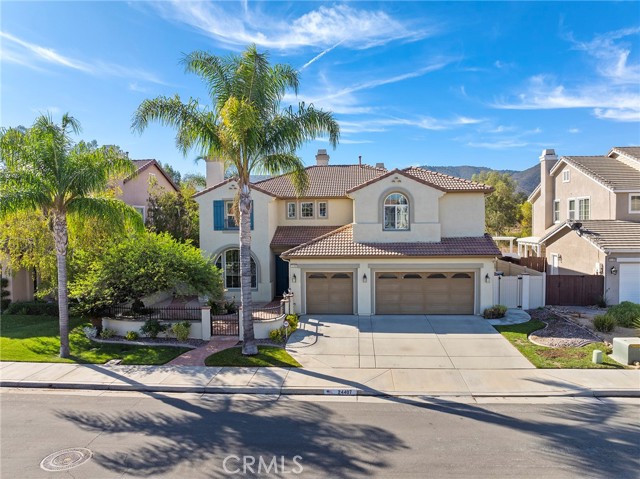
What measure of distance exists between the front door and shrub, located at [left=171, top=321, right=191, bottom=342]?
8096 mm

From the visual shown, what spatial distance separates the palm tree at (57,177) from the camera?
1277 centimetres

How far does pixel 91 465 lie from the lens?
745cm

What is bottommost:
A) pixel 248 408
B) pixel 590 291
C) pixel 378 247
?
pixel 248 408

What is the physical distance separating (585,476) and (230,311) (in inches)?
586

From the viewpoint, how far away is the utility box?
12323 mm

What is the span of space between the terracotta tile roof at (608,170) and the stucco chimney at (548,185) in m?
2.18

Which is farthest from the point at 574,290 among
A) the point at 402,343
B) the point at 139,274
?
the point at 139,274

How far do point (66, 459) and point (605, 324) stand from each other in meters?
17.8

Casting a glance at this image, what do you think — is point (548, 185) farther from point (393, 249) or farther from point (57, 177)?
point (57, 177)

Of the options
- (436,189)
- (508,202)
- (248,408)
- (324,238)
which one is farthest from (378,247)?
(508,202)

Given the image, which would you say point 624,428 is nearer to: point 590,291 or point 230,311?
point 590,291

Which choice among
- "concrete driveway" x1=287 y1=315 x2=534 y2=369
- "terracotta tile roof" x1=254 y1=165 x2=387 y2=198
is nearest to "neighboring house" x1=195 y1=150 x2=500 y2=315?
"concrete driveway" x1=287 y1=315 x2=534 y2=369

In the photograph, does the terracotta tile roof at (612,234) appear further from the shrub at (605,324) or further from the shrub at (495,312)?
the shrub at (495,312)

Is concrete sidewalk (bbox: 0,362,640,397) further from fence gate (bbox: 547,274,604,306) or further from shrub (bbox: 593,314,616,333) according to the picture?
fence gate (bbox: 547,274,604,306)
